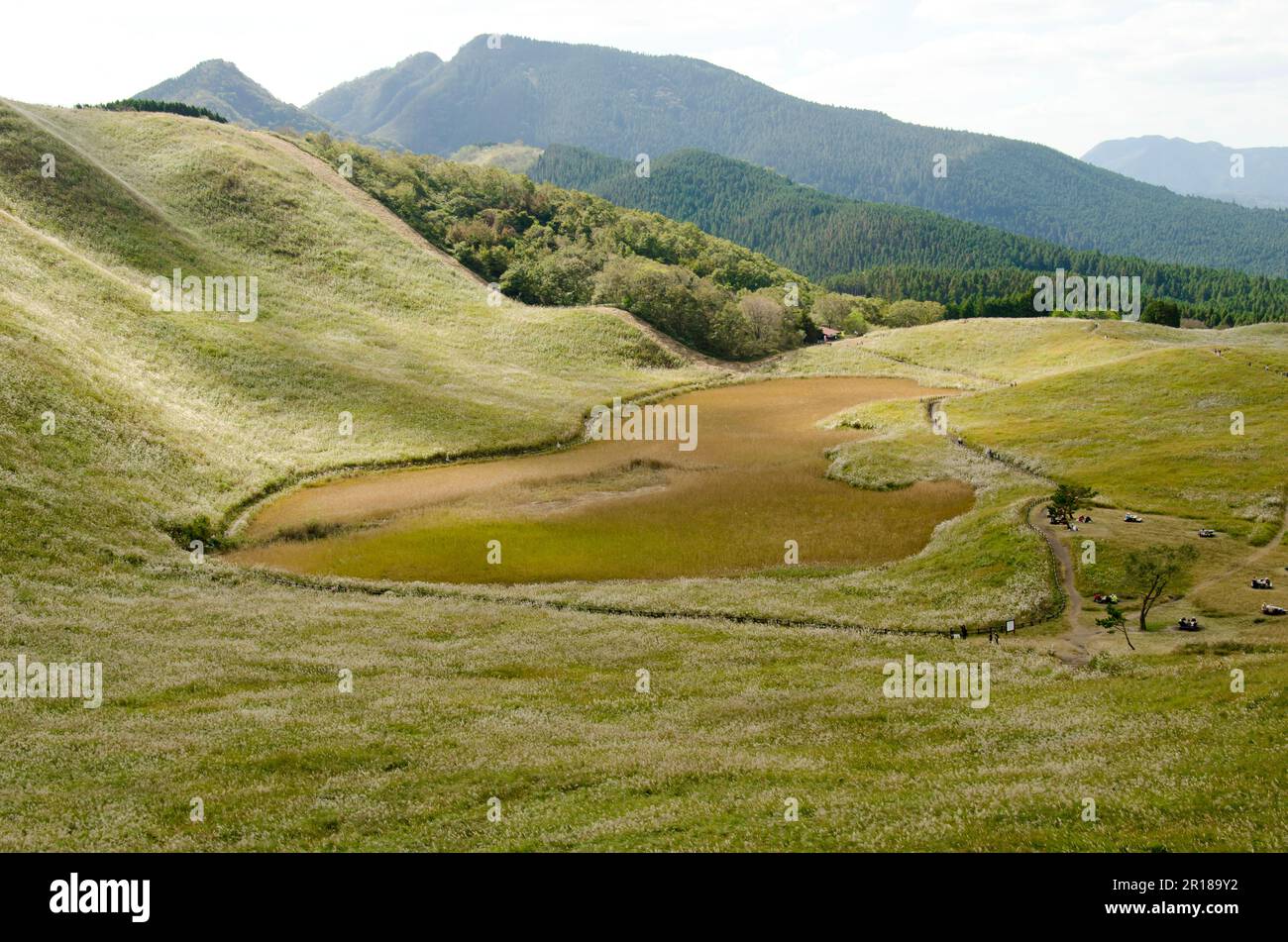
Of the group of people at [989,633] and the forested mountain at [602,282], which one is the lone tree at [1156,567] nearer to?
the group of people at [989,633]

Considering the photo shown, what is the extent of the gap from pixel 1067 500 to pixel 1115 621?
19045mm

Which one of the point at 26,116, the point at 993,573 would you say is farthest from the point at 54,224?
the point at 993,573

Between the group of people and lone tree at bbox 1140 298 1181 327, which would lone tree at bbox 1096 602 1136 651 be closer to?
the group of people

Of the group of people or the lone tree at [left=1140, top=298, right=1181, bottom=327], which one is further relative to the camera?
the lone tree at [left=1140, top=298, right=1181, bottom=327]

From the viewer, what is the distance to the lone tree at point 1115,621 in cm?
3828

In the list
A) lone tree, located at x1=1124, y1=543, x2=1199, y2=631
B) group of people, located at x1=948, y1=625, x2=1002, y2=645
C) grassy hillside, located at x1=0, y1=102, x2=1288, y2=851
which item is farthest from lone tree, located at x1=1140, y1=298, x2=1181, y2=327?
group of people, located at x1=948, y1=625, x2=1002, y2=645

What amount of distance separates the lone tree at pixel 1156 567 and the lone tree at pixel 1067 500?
637 cm

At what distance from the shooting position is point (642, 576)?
182 feet

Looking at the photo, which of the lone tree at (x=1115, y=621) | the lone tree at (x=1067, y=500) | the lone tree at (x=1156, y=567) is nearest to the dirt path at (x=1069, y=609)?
the lone tree at (x=1115, y=621)

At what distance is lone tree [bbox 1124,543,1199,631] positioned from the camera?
45.3 meters

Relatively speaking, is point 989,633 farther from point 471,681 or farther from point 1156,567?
point 471,681

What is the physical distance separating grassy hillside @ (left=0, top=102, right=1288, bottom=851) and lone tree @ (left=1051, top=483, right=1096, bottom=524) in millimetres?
2826

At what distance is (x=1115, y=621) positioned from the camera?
1543 inches
